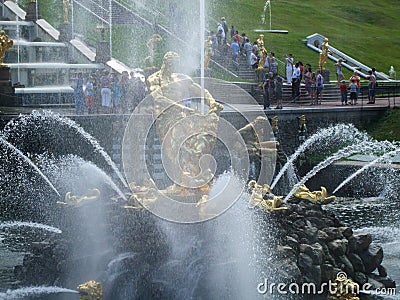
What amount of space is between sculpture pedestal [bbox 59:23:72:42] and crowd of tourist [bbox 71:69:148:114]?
23.9 ft

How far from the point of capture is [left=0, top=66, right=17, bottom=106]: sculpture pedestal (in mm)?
27500

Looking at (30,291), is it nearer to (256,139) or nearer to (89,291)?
(89,291)

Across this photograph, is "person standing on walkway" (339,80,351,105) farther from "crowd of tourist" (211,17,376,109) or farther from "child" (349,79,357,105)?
"child" (349,79,357,105)

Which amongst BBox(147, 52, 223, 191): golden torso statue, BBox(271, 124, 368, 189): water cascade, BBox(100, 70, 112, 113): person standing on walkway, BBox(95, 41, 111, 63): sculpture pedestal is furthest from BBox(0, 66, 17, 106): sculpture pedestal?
BBox(147, 52, 223, 191): golden torso statue

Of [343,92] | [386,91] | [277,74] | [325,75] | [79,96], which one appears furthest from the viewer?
[386,91]

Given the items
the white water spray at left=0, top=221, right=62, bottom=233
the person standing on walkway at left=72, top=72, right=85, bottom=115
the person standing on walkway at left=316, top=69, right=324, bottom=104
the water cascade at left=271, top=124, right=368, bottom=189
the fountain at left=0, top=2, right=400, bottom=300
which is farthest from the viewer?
the person standing on walkway at left=316, top=69, right=324, bottom=104

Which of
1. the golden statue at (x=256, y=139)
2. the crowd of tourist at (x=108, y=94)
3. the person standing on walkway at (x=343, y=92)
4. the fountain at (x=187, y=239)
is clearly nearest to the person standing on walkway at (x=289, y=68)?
the person standing on walkway at (x=343, y=92)

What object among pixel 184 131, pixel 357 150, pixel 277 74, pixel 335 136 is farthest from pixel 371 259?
pixel 277 74

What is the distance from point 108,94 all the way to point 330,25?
23804mm

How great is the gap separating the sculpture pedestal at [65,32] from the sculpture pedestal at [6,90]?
7190mm

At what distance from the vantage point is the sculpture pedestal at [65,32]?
34906 mm

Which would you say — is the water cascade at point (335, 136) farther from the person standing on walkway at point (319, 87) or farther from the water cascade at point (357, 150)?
the person standing on walkway at point (319, 87)

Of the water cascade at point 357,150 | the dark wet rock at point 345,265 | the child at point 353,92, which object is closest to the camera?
the dark wet rock at point 345,265

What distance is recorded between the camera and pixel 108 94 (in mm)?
27156
